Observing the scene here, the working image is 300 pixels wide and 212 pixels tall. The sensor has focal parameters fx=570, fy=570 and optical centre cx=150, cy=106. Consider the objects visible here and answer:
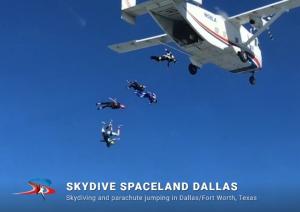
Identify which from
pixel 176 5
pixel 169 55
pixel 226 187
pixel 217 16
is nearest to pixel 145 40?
pixel 169 55

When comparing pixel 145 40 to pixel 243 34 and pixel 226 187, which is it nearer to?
pixel 243 34

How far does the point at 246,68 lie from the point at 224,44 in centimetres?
418

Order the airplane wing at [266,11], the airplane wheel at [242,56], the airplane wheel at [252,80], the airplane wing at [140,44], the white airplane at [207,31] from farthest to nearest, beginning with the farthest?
1. the airplane wheel at [252,80]
2. the airplane wing at [140,44]
3. the airplane wheel at [242,56]
4. the airplane wing at [266,11]
5. the white airplane at [207,31]

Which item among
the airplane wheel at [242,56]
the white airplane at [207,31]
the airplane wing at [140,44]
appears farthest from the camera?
the airplane wing at [140,44]

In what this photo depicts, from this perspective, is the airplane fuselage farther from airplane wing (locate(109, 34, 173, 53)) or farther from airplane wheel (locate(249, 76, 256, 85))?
airplane wing (locate(109, 34, 173, 53))

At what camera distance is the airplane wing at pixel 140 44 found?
43906mm

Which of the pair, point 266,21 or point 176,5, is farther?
point 266,21

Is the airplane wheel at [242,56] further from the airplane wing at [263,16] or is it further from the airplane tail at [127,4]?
the airplane tail at [127,4]

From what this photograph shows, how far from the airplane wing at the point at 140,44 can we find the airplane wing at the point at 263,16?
5.68 meters

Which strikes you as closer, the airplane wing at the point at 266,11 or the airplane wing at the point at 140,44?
the airplane wing at the point at 266,11

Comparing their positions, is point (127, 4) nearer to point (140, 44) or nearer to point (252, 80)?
point (140, 44)

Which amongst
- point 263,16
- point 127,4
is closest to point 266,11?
A: point 263,16

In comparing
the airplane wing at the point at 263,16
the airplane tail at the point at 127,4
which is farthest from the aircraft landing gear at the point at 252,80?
the airplane tail at the point at 127,4

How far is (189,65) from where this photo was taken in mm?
42219
